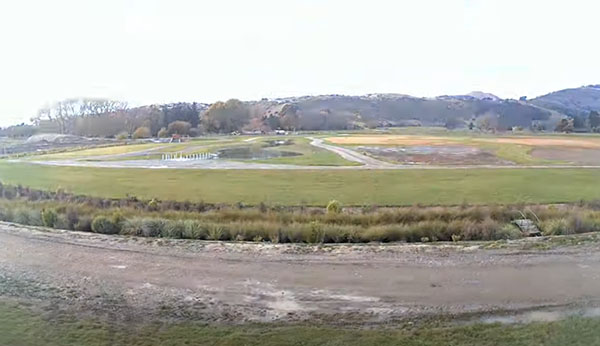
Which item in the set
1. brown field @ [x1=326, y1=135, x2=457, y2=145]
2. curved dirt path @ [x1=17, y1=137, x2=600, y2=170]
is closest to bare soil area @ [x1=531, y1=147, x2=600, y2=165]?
curved dirt path @ [x1=17, y1=137, x2=600, y2=170]

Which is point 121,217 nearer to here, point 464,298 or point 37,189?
point 37,189

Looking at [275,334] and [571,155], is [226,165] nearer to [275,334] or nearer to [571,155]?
[571,155]

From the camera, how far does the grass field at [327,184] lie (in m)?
21.6

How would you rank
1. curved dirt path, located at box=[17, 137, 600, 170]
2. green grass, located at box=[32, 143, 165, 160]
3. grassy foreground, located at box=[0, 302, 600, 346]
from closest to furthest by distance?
grassy foreground, located at box=[0, 302, 600, 346]
green grass, located at box=[32, 143, 165, 160]
curved dirt path, located at box=[17, 137, 600, 170]

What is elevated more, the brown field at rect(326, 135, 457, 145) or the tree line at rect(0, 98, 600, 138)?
the tree line at rect(0, 98, 600, 138)

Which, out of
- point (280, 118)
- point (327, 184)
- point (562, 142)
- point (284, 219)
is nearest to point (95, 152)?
point (327, 184)

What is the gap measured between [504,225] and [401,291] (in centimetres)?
740

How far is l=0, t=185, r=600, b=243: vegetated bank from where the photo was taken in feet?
44.3

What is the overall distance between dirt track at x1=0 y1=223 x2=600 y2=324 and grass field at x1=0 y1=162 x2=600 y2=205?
9.52 metres

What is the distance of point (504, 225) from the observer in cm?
1477

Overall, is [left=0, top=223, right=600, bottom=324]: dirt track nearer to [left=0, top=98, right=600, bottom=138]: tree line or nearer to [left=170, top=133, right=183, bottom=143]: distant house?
[left=0, top=98, right=600, bottom=138]: tree line

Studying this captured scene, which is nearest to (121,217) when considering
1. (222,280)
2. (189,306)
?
(222,280)

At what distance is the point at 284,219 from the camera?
53.3 ft

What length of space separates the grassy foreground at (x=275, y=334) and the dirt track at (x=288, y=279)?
524mm
